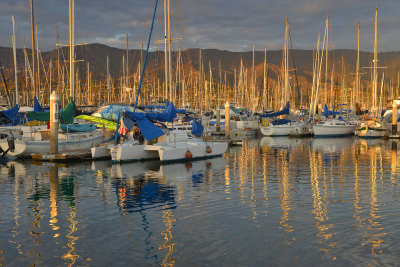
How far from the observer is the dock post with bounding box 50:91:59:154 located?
2789 cm

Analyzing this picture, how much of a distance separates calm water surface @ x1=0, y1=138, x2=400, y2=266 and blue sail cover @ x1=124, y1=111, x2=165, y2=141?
363cm

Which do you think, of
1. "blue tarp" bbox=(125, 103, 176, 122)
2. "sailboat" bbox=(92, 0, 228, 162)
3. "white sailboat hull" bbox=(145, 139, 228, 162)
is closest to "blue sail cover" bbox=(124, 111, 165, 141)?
"sailboat" bbox=(92, 0, 228, 162)

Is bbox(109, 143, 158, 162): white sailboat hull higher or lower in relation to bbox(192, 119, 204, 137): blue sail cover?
lower

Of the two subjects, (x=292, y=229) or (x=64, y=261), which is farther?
(x=292, y=229)

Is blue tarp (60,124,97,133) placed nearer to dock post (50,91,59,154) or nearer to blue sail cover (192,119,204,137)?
dock post (50,91,59,154)

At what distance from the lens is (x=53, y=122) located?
91.2 feet

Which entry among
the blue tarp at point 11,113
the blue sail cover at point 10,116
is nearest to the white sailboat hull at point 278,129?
→ the blue sail cover at point 10,116

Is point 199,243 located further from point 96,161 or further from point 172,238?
point 96,161

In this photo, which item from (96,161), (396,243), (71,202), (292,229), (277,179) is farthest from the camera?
(96,161)

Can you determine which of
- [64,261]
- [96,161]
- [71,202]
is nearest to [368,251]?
[64,261]

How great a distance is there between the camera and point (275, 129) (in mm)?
57969

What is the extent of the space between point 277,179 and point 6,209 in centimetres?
1238

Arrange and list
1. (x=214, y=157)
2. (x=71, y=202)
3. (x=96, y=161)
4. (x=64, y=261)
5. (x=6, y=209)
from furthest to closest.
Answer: (x=214, y=157) < (x=96, y=161) < (x=71, y=202) < (x=6, y=209) < (x=64, y=261)

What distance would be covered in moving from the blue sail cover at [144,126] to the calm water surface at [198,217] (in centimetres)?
363
